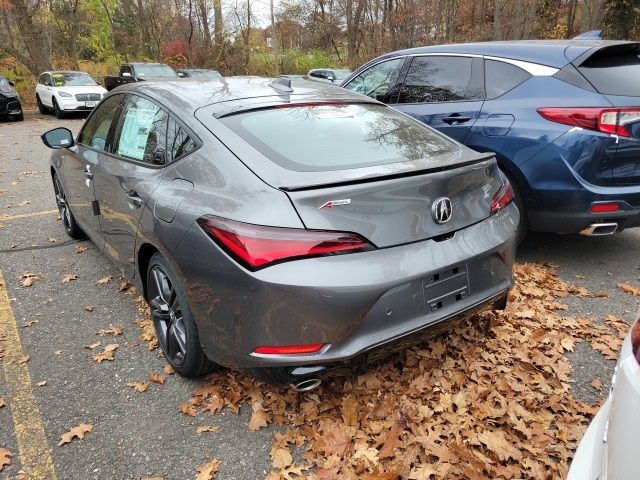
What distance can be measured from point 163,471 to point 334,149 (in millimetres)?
1745

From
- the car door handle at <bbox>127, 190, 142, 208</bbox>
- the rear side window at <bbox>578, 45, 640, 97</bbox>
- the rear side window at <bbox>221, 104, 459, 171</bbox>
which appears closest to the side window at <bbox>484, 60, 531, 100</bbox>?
the rear side window at <bbox>578, 45, 640, 97</bbox>

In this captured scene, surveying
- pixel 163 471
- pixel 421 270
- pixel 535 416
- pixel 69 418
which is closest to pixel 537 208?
pixel 535 416

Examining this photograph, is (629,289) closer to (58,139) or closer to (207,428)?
(207,428)

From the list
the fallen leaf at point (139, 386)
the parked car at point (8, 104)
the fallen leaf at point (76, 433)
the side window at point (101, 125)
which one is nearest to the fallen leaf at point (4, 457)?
the fallen leaf at point (76, 433)

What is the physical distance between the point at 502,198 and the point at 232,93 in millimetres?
1703

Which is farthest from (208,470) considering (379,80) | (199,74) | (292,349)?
(199,74)

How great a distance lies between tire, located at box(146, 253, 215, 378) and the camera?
8.50 feet

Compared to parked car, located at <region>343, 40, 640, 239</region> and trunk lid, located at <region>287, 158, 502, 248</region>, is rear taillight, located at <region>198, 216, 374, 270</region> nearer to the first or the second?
trunk lid, located at <region>287, 158, 502, 248</region>

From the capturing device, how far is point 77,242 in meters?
5.05

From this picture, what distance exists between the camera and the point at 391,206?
2.15 m

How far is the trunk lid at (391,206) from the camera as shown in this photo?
2.06 metres

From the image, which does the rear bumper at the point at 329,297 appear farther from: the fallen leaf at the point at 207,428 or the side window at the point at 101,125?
the side window at the point at 101,125

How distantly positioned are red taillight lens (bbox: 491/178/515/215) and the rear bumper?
28 centimetres

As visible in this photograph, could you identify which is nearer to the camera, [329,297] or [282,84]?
[329,297]
